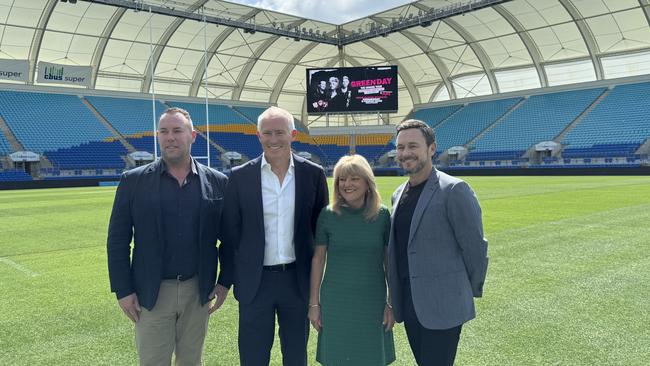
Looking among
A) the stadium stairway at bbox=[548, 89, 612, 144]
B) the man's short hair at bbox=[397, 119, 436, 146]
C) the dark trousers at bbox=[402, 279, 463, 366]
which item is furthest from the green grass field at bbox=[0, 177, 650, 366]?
the stadium stairway at bbox=[548, 89, 612, 144]

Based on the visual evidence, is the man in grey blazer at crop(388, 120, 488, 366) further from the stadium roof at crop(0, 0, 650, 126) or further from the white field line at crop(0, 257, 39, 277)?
the stadium roof at crop(0, 0, 650, 126)

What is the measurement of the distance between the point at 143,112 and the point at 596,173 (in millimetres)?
34849

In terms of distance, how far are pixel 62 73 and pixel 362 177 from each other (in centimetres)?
3582

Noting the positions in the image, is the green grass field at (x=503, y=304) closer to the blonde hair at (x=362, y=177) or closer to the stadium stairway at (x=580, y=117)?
the blonde hair at (x=362, y=177)

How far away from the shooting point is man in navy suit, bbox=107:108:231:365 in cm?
282

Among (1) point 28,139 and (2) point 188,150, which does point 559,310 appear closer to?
(2) point 188,150

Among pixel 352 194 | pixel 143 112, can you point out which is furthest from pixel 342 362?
pixel 143 112

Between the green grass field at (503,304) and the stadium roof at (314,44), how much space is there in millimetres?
19805

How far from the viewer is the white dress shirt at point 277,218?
286cm

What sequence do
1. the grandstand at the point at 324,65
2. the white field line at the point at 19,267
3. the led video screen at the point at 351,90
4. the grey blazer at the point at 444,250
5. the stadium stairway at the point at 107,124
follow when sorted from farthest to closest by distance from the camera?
the stadium stairway at the point at 107,124 < the led video screen at the point at 351,90 < the grandstand at the point at 324,65 < the white field line at the point at 19,267 < the grey blazer at the point at 444,250

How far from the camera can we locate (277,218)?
287 cm

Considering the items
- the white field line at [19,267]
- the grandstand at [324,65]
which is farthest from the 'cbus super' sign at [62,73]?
the white field line at [19,267]

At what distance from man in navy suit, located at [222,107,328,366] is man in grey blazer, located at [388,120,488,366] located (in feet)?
2.18

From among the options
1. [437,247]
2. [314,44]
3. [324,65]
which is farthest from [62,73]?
[437,247]
